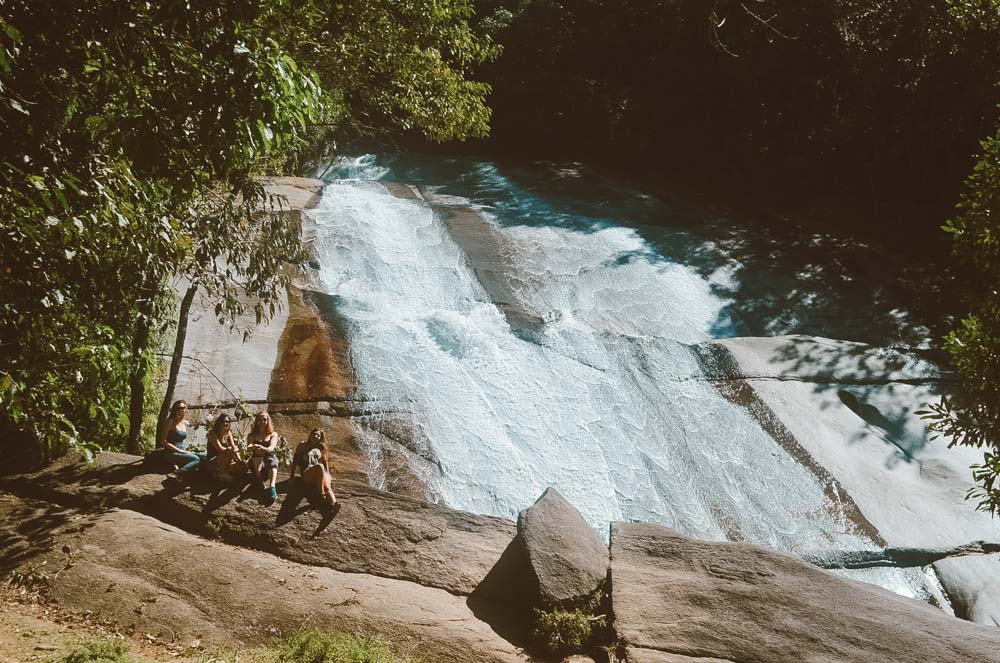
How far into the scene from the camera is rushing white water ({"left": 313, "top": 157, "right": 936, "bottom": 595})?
1132 cm

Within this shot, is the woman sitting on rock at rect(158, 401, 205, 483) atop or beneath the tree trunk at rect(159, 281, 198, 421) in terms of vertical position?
beneath

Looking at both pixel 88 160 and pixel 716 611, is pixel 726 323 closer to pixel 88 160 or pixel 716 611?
pixel 716 611

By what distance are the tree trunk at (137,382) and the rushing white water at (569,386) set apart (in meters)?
3.14

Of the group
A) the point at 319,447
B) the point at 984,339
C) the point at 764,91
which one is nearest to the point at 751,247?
the point at 764,91

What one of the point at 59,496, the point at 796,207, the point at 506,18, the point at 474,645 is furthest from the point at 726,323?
the point at 506,18

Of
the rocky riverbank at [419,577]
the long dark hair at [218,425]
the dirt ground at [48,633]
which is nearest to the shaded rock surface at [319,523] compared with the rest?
the rocky riverbank at [419,577]

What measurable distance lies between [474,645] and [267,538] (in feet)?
9.14

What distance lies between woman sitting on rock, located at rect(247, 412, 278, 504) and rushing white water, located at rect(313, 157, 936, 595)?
222 centimetres

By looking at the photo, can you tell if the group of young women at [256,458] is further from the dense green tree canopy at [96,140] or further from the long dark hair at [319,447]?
the dense green tree canopy at [96,140]

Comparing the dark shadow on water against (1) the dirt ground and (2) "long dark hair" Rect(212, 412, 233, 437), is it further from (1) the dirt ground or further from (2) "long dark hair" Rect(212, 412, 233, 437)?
(1) the dirt ground

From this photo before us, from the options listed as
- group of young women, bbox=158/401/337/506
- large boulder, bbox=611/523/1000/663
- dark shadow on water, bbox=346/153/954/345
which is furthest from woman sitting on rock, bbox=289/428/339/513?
dark shadow on water, bbox=346/153/954/345

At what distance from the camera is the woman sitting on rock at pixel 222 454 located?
30.7 ft

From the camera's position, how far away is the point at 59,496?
884cm

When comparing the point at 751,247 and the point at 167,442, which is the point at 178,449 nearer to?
the point at 167,442
